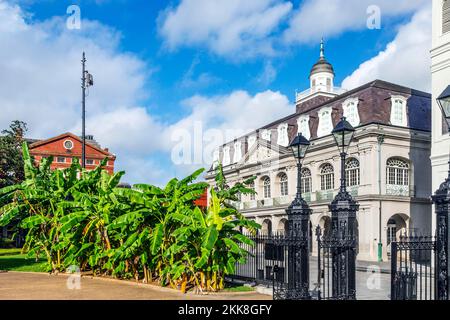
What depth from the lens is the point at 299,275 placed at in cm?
1146

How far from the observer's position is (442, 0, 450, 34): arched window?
22219 millimetres

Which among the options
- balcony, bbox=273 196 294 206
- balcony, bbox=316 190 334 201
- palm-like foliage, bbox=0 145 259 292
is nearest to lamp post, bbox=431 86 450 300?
palm-like foliage, bbox=0 145 259 292

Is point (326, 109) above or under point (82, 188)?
above

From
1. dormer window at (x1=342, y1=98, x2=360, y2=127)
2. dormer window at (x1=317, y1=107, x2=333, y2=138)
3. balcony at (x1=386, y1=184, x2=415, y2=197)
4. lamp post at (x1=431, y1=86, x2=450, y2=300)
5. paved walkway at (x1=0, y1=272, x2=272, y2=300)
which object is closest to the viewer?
lamp post at (x1=431, y1=86, x2=450, y2=300)

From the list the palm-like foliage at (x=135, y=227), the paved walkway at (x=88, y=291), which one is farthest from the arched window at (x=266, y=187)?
the paved walkway at (x=88, y=291)

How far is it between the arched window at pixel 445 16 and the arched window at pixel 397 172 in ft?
35.0

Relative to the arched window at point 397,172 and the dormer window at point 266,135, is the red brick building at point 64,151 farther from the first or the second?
the arched window at point 397,172

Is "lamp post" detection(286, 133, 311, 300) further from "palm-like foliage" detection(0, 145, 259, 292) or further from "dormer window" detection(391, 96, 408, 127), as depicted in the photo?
"dormer window" detection(391, 96, 408, 127)

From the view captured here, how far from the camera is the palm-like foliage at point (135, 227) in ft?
42.3

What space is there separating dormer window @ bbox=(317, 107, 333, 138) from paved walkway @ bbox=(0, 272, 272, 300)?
78.0 ft
